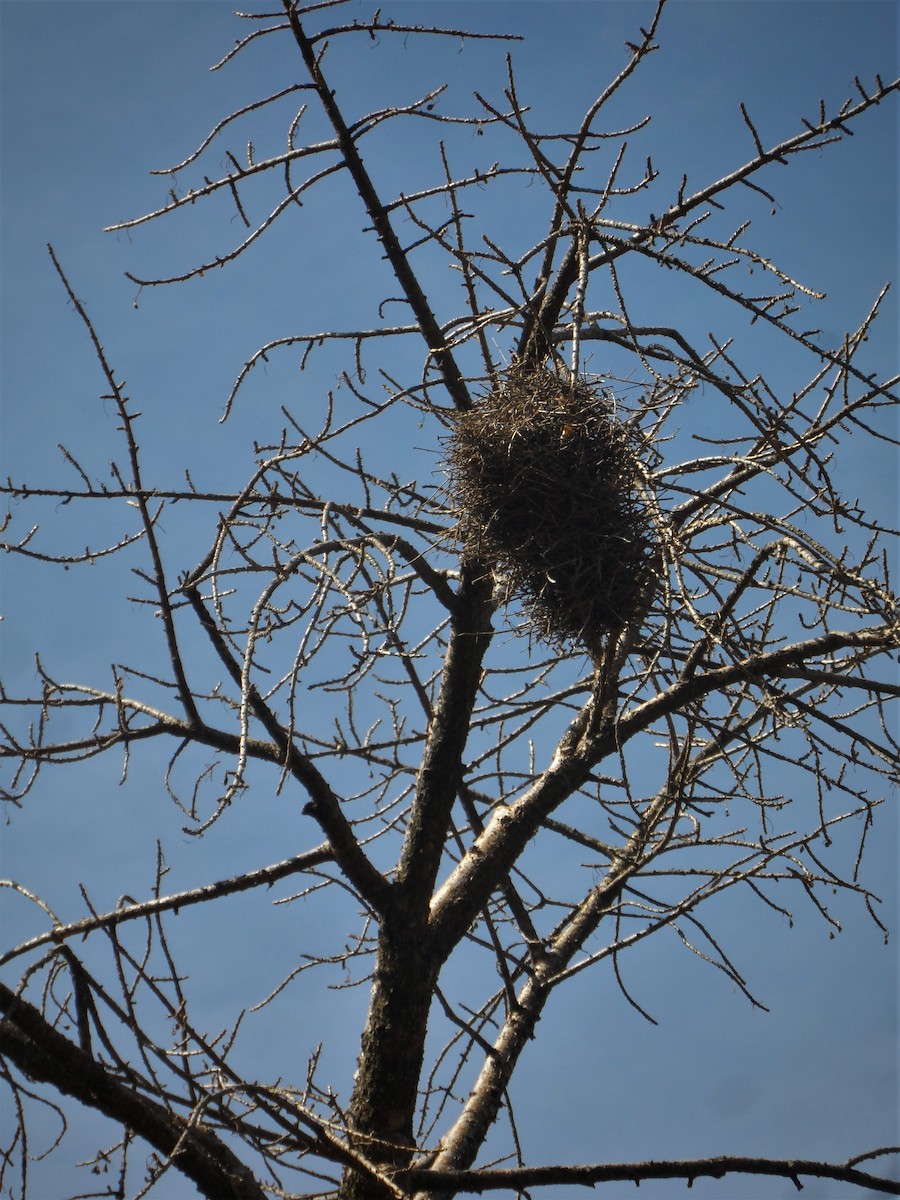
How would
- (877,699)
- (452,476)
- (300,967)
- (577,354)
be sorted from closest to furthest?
(577,354) < (452,476) < (877,699) < (300,967)

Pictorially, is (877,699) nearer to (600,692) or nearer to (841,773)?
(841,773)

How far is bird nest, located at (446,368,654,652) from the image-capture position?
9.77 feet

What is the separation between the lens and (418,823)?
11.7 feet

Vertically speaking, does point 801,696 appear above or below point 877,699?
above

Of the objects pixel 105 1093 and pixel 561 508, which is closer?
pixel 105 1093

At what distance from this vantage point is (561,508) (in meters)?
3.04

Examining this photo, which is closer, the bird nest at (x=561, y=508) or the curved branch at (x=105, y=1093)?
the curved branch at (x=105, y=1093)

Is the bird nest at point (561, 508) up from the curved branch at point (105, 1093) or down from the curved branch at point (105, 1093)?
up

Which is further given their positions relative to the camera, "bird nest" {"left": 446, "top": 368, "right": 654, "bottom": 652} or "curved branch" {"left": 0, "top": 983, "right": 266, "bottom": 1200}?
"bird nest" {"left": 446, "top": 368, "right": 654, "bottom": 652}

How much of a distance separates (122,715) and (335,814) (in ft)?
2.59

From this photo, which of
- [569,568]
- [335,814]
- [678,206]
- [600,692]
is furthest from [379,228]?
[335,814]

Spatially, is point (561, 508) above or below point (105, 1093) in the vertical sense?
above

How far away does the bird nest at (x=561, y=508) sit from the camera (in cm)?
298

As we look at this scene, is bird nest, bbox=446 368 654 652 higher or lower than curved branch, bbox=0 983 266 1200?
higher
